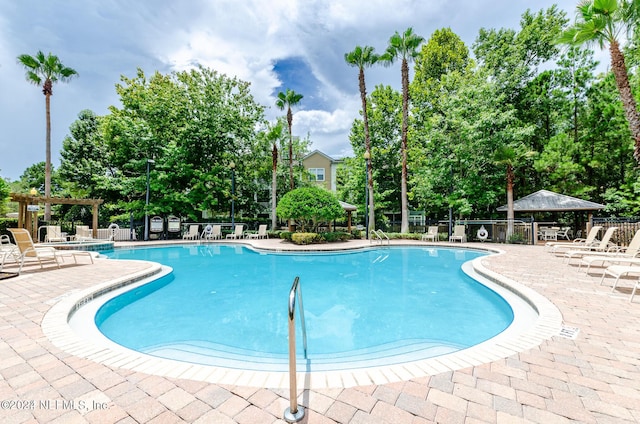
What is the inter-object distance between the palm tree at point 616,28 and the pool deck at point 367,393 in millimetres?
10604

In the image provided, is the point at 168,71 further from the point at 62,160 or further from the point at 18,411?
the point at 18,411

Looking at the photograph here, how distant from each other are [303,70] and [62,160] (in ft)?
75.3

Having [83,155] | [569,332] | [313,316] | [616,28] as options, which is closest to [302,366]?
[313,316]

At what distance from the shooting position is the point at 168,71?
2156 cm

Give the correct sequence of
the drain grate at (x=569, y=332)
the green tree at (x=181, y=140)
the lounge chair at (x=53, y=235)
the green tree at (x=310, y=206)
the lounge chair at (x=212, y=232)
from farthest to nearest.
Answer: the lounge chair at (x=212, y=232) < the green tree at (x=181, y=140) < the green tree at (x=310, y=206) < the lounge chair at (x=53, y=235) < the drain grate at (x=569, y=332)

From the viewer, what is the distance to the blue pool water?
12.6ft

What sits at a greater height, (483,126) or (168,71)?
(168,71)

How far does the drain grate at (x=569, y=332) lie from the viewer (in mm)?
3168

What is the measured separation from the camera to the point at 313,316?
5.30 metres

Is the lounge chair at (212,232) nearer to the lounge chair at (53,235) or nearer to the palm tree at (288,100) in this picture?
the lounge chair at (53,235)

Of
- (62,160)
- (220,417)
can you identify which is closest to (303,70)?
(220,417)

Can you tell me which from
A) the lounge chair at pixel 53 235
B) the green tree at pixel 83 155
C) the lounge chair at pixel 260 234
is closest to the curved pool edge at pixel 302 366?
the lounge chair at pixel 53 235

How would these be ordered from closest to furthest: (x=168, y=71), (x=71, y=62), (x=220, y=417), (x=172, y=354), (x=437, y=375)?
1. (x=220, y=417)
2. (x=437, y=375)
3. (x=172, y=354)
4. (x=71, y=62)
5. (x=168, y=71)

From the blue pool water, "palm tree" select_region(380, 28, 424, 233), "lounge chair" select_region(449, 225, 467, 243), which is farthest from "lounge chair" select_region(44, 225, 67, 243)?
"lounge chair" select_region(449, 225, 467, 243)
